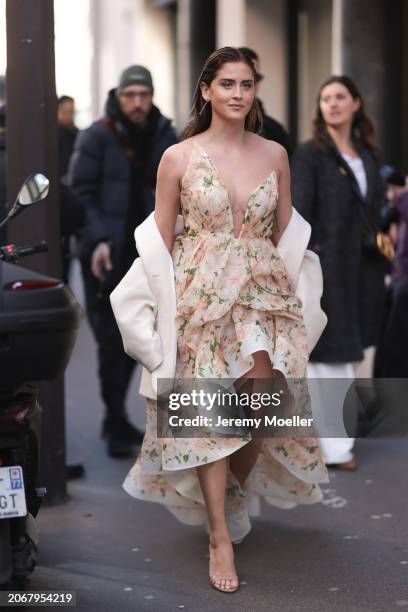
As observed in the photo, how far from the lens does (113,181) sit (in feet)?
23.6

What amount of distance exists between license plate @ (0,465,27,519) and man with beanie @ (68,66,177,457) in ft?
9.43

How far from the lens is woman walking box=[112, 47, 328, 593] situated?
4.86 m

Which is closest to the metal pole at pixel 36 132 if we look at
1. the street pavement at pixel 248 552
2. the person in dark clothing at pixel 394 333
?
the street pavement at pixel 248 552

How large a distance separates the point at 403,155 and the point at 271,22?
3098mm

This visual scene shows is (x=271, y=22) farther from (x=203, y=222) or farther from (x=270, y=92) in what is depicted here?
(x=203, y=222)

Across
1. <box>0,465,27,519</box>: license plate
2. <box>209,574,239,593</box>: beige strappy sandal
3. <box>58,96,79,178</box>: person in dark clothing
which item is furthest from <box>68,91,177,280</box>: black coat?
<box>58,96,79,178</box>: person in dark clothing

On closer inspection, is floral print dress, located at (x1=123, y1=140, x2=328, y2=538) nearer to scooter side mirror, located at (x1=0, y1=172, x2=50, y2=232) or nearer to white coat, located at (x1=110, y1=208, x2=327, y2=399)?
white coat, located at (x1=110, y1=208, x2=327, y2=399)

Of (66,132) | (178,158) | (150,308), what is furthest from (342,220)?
(66,132)

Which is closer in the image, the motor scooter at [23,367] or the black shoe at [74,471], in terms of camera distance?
the motor scooter at [23,367]

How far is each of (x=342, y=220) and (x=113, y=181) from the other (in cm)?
130

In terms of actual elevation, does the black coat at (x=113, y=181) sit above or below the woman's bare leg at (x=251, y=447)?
above

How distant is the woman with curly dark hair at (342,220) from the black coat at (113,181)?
0.94 meters

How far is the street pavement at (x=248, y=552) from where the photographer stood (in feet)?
15.4

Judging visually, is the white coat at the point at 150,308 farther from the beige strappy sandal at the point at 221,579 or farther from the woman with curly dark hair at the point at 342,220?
the woman with curly dark hair at the point at 342,220
